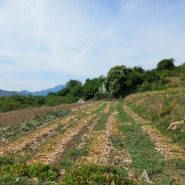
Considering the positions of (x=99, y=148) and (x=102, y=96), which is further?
(x=102, y=96)

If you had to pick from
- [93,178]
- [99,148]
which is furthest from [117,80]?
[93,178]

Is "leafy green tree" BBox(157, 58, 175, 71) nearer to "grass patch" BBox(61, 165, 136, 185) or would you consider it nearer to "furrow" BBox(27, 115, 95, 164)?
"furrow" BBox(27, 115, 95, 164)

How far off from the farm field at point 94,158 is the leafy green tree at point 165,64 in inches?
2348

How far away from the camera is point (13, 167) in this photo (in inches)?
349

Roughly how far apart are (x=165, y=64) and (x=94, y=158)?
67.4 metres

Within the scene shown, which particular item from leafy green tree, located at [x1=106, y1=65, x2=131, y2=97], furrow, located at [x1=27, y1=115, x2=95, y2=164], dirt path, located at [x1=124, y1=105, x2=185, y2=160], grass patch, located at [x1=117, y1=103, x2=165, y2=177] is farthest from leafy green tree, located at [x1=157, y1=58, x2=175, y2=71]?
furrow, located at [x1=27, y1=115, x2=95, y2=164]

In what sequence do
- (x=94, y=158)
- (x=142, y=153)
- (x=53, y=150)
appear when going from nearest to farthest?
(x=94, y=158)
(x=142, y=153)
(x=53, y=150)

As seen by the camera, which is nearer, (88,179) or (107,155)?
(88,179)

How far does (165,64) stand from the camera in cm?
7550

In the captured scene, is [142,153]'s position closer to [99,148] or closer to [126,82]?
[99,148]

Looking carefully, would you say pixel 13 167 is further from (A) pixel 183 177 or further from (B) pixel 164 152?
(B) pixel 164 152

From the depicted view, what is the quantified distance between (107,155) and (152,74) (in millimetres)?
56395

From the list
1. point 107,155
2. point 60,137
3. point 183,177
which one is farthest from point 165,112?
point 183,177

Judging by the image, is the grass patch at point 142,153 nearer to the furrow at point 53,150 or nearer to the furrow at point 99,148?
the furrow at point 99,148
